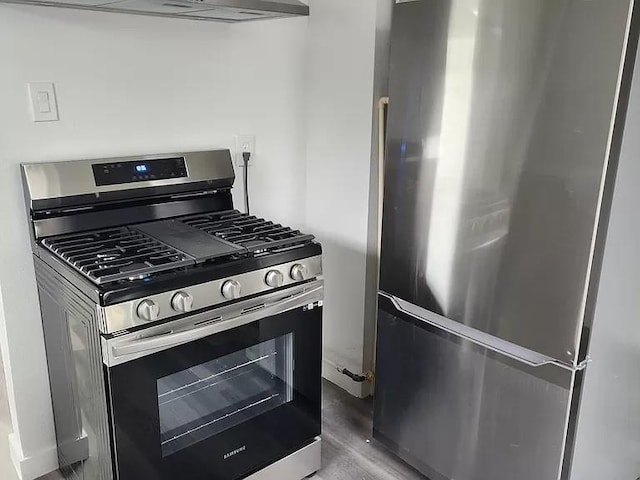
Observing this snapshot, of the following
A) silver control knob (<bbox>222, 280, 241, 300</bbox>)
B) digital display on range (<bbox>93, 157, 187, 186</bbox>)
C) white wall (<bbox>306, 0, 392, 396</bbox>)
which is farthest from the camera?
white wall (<bbox>306, 0, 392, 396</bbox>)

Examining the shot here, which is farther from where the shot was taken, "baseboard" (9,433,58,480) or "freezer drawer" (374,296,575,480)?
"baseboard" (9,433,58,480)

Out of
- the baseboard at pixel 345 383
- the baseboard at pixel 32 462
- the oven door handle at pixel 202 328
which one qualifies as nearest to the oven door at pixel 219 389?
the oven door handle at pixel 202 328

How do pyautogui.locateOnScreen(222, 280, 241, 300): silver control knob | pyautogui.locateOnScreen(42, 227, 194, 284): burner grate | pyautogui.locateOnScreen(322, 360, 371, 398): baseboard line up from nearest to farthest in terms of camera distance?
pyautogui.locateOnScreen(42, 227, 194, 284): burner grate → pyautogui.locateOnScreen(222, 280, 241, 300): silver control knob → pyautogui.locateOnScreen(322, 360, 371, 398): baseboard

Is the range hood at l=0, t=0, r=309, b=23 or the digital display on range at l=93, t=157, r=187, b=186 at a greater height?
the range hood at l=0, t=0, r=309, b=23

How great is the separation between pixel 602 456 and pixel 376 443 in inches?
31.6

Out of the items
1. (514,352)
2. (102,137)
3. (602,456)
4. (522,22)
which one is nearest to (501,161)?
(522,22)

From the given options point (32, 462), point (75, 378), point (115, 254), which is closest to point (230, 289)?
point (115, 254)

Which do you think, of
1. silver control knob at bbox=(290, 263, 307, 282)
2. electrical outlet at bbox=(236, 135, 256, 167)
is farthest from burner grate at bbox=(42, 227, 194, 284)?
electrical outlet at bbox=(236, 135, 256, 167)

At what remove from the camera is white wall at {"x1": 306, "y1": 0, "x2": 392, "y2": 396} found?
212cm

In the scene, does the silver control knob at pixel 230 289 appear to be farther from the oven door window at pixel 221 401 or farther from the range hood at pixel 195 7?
the range hood at pixel 195 7

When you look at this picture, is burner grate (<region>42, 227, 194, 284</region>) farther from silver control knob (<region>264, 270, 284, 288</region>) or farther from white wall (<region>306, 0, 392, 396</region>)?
white wall (<region>306, 0, 392, 396</region>)

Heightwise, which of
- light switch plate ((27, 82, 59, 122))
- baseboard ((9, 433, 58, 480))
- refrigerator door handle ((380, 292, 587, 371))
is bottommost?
baseboard ((9, 433, 58, 480))

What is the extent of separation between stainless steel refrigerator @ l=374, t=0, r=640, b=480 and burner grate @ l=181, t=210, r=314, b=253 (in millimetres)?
314

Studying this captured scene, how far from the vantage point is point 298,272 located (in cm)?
171
